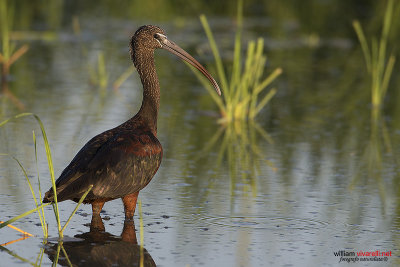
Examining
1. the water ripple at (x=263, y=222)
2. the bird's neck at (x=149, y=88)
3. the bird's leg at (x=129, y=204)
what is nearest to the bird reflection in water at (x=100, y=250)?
the bird's leg at (x=129, y=204)

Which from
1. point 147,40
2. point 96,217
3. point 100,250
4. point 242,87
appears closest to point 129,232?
point 96,217

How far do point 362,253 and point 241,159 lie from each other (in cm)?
338

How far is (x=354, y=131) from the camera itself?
1098 centimetres

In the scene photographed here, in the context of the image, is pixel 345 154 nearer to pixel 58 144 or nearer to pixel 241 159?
pixel 241 159

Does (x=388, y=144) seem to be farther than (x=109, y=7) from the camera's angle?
No

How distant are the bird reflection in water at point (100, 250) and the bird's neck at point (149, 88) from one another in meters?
1.22

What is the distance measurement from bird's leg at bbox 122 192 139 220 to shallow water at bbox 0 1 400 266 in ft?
0.50

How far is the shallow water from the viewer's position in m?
6.30

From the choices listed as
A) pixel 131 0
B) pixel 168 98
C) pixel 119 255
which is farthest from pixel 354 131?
pixel 131 0

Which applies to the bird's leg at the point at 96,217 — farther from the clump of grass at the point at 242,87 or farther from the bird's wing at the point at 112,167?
the clump of grass at the point at 242,87

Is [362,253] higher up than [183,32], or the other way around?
[183,32]

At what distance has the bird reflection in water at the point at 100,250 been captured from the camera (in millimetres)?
5835

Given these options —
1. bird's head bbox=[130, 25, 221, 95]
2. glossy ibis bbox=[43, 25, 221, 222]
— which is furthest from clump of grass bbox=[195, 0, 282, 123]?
glossy ibis bbox=[43, 25, 221, 222]

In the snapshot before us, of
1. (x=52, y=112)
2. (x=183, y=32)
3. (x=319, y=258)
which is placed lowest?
(x=319, y=258)
